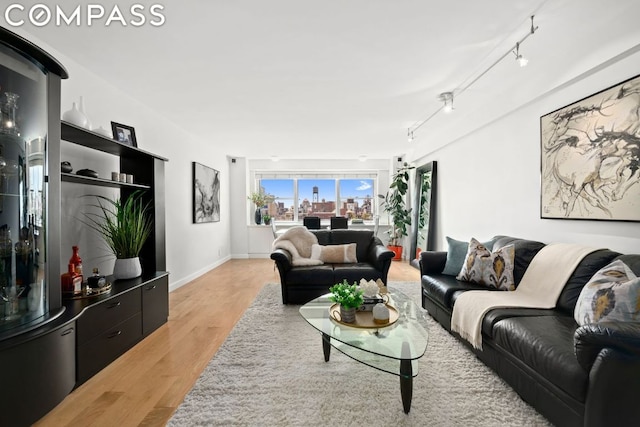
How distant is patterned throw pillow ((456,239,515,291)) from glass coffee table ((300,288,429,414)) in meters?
0.82

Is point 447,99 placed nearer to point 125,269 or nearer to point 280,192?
point 125,269

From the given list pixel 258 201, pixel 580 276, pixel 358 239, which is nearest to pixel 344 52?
pixel 580 276

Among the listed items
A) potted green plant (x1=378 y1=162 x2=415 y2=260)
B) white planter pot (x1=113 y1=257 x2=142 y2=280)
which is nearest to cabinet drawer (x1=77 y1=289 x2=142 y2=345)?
white planter pot (x1=113 y1=257 x2=142 y2=280)

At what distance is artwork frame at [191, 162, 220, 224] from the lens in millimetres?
5285

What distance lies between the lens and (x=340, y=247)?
4320mm

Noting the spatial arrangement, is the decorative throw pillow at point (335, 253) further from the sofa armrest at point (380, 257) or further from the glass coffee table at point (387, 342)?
the glass coffee table at point (387, 342)

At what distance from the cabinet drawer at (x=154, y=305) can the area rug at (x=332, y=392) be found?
82 centimetres

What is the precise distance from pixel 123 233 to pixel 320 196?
18.3 feet

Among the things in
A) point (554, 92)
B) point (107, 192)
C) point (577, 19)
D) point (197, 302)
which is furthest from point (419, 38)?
point (197, 302)

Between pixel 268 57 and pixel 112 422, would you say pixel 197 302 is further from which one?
pixel 268 57

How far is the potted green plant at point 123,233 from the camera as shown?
280 centimetres

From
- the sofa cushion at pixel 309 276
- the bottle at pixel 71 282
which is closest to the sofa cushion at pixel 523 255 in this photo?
the sofa cushion at pixel 309 276

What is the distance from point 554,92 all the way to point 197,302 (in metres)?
4.45

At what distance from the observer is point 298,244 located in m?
4.36
